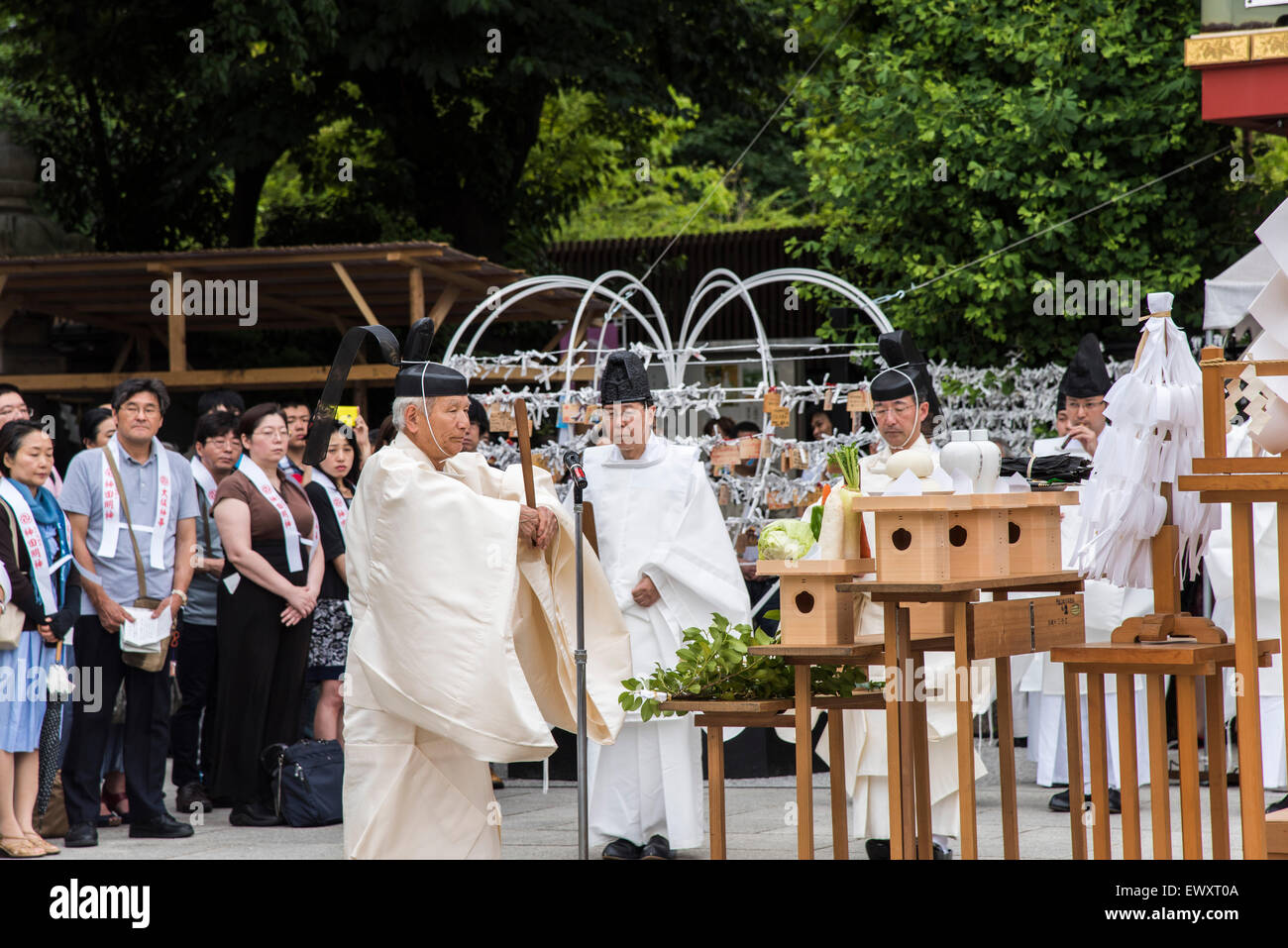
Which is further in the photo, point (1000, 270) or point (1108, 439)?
point (1000, 270)

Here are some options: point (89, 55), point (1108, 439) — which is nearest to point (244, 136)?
point (89, 55)

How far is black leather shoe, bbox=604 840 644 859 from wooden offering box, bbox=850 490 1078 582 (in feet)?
8.23

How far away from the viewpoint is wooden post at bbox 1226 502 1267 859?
3879 millimetres

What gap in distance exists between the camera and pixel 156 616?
732 centimetres

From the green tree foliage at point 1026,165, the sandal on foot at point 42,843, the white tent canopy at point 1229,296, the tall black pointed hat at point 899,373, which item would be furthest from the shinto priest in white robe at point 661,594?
the green tree foliage at point 1026,165

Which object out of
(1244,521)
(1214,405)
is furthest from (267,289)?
(1244,521)

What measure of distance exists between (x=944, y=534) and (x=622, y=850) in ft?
9.14

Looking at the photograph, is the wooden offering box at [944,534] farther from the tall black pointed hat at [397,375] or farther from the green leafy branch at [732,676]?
the tall black pointed hat at [397,375]

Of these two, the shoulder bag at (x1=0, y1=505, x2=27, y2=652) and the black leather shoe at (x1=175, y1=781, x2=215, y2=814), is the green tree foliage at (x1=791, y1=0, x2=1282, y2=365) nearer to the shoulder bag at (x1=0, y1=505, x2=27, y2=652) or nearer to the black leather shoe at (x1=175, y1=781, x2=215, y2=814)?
the black leather shoe at (x1=175, y1=781, x2=215, y2=814)

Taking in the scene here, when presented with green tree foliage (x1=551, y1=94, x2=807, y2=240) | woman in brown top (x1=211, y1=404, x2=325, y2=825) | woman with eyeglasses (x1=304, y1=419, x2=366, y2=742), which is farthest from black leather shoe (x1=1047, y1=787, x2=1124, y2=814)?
green tree foliage (x1=551, y1=94, x2=807, y2=240)
